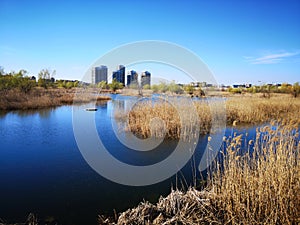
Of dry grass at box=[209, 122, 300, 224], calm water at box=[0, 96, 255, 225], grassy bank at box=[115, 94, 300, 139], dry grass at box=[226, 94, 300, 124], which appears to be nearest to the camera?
dry grass at box=[209, 122, 300, 224]

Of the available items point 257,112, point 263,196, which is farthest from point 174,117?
point 257,112

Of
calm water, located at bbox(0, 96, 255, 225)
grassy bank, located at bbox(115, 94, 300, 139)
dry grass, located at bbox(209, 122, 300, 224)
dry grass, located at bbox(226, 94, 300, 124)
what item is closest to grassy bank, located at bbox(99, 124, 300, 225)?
dry grass, located at bbox(209, 122, 300, 224)

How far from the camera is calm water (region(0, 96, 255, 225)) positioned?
12.8 ft

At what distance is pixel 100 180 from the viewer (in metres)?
5.20

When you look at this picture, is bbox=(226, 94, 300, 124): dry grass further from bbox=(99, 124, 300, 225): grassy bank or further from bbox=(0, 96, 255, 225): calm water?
bbox=(99, 124, 300, 225): grassy bank

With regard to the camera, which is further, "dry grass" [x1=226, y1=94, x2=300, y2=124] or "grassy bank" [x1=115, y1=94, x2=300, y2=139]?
"dry grass" [x1=226, y1=94, x2=300, y2=124]

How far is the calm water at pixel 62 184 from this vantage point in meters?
3.89

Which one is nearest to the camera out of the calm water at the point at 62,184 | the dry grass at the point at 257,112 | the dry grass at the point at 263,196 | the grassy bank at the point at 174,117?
the dry grass at the point at 263,196

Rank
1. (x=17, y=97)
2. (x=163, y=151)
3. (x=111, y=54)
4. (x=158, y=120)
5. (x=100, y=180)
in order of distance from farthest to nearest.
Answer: (x=17, y=97) < (x=158, y=120) < (x=163, y=151) < (x=111, y=54) < (x=100, y=180)

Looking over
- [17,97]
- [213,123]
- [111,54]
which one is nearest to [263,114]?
[213,123]

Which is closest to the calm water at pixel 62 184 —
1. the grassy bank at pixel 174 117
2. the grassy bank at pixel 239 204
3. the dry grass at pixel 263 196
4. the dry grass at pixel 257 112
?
the grassy bank at pixel 239 204

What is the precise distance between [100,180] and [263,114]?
11722 millimetres

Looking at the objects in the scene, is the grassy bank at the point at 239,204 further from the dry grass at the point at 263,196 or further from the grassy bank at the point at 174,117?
the grassy bank at the point at 174,117

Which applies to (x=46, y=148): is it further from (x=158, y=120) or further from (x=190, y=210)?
(x=190, y=210)
